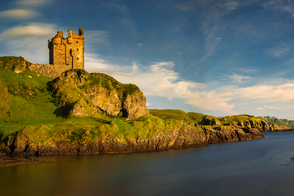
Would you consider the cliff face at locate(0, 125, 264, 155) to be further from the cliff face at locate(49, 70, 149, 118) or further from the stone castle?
the stone castle

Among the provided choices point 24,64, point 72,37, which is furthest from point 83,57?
point 24,64

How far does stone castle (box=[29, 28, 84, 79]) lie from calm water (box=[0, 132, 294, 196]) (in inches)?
1794

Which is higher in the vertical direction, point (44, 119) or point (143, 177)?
point (44, 119)

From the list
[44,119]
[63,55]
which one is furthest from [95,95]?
[44,119]

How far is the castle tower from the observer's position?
261 feet

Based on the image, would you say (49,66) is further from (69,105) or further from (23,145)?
(23,145)

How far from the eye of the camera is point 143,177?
99.9 feet

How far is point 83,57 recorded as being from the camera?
83812 mm

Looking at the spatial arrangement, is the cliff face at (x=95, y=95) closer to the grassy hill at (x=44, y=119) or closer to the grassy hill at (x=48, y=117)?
the grassy hill at (x=48, y=117)

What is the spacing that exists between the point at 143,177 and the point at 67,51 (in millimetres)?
63825

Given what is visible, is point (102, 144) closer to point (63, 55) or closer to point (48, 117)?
point (48, 117)

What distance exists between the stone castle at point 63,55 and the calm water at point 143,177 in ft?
149

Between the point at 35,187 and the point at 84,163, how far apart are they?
41.6 ft

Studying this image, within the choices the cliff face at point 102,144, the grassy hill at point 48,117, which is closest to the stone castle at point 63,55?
the grassy hill at point 48,117
